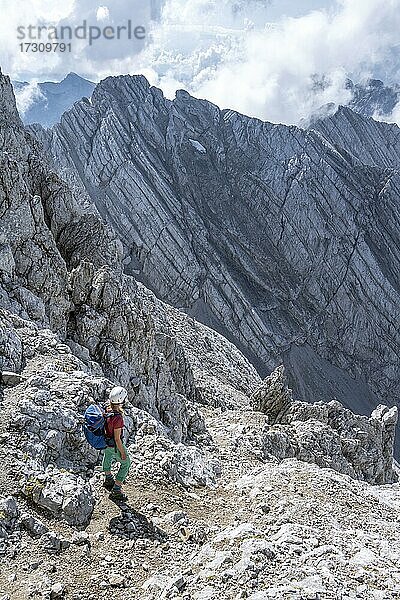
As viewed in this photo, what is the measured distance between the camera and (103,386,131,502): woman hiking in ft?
36.5

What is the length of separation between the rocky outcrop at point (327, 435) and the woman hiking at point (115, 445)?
13035 mm

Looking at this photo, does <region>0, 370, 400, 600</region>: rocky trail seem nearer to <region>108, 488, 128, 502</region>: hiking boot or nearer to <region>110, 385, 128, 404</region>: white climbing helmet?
<region>108, 488, 128, 502</region>: hiking boot

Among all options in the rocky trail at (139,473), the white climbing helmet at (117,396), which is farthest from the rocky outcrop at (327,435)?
the white climbing helmet at (117,396)

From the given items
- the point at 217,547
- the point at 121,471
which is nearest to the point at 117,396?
the point at 121,471

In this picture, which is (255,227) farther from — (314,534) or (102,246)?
(314,534)

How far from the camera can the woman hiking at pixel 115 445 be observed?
11.1 m

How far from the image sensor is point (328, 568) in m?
8.05

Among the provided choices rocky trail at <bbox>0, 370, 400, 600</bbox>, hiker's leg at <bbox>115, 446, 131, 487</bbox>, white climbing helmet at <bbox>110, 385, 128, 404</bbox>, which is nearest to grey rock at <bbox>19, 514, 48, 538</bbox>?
rocky trail at <bbox>0, 370, 400, 600</bbox>

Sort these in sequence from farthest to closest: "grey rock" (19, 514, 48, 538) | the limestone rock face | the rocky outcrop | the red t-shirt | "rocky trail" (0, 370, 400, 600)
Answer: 1. the limestone rock face
2. the rocky outcrop
3. the red t-shirt
4. "grey rock" (19, 514, 48, 538)
5. "rocky trail" (0, 370, 400, 600)

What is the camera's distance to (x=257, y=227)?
100 meters

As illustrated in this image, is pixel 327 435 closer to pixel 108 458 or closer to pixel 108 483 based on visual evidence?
pixel 108 483

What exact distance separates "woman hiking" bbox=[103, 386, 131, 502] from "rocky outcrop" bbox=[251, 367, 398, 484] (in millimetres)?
13035

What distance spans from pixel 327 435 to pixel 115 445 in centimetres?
2150

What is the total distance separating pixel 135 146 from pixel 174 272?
27426 mm
